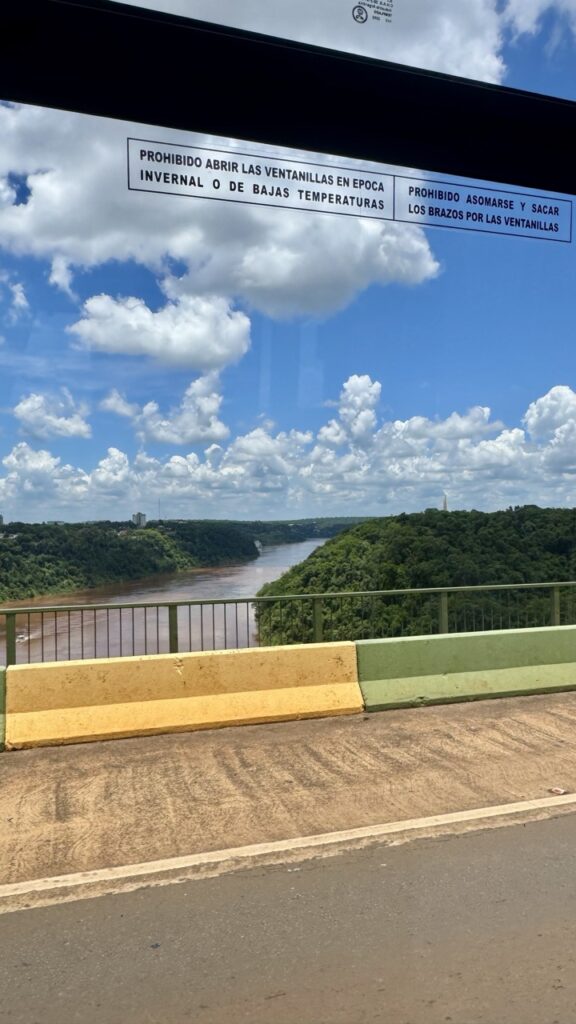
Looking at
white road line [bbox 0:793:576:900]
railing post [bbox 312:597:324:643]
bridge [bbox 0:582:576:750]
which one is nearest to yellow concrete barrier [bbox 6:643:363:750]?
bridge [bbox 0:582:576:750]

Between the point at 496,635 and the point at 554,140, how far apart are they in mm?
6071

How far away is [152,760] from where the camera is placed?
6418 mm

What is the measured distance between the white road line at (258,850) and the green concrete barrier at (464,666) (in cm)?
284

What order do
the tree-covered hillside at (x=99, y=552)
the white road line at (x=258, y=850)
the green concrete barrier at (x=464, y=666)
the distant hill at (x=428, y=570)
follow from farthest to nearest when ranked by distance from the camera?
1. the tree-covered hillside at (x=99, y=552)
2. the distant hill at (x=428, y=570)
3. the green concrete barrier at (x=464, y=666)
4. the white road line at (x=258, y=850)

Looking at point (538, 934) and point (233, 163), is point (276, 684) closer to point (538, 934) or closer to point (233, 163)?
point (538, 934)

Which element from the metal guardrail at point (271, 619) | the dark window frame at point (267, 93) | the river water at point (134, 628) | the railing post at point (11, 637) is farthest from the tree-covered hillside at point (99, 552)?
the dark window frame at point (267, 93)

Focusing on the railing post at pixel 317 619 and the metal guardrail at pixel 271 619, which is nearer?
the metal guardrail at pixel 271 619

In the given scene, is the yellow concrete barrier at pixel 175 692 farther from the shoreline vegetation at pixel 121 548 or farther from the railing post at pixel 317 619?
the shoreline vegetation at pixel 121 548

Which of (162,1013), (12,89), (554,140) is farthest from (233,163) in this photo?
(162,1013)

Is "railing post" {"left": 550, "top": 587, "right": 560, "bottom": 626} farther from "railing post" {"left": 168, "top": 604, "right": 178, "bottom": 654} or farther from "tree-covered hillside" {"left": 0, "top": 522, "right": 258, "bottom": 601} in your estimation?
"tree-covered hillside" {"left": 0, "top": 522, "right": 258, "bottom": 601}

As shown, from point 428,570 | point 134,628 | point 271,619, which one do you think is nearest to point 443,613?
point 271,619

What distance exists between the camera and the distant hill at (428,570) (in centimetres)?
912

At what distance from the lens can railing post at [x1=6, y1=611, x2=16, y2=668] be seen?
737cm

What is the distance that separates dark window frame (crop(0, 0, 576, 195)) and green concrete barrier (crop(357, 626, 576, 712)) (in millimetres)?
5833
